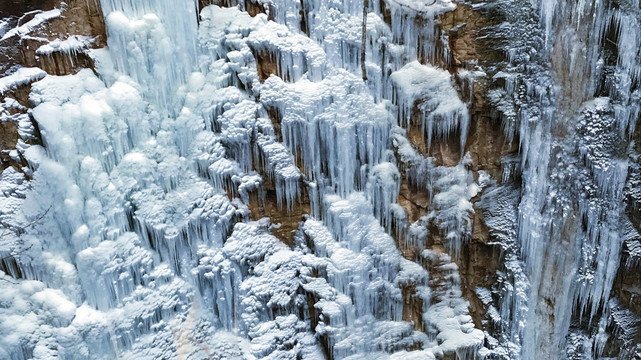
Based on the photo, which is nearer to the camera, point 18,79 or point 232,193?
point 18,79

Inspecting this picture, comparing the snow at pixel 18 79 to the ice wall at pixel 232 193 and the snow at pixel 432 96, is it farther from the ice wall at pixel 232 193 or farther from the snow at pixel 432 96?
the snow at pixel 432 96

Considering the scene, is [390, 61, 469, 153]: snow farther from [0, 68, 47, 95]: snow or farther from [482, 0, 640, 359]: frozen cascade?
[0, 68, 47, 95]: snow

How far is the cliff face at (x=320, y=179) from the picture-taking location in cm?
443

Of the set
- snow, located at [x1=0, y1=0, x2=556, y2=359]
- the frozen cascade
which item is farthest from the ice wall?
the frozen cascade

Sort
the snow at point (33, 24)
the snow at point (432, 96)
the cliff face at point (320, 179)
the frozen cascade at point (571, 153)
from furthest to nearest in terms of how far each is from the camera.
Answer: the snow at point (432, 96) < the frozen cascade at point (571, 153) < the cliff face at point (320, 179) < the snow at point (33, 24)

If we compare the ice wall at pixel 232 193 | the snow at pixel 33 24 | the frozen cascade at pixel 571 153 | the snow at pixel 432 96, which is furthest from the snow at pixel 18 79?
the frozen cascade at pixel 571 153

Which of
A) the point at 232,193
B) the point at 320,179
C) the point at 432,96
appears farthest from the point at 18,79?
the point at 432,96

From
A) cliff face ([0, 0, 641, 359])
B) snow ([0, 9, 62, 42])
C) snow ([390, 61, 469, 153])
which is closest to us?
snow ([0, 9, 62, 42])

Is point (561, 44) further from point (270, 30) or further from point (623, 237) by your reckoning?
point (270, 30)

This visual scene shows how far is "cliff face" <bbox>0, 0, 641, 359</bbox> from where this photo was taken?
14.5 feet

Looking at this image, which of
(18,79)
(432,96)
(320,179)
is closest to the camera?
(18,79)

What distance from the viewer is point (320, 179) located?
4.92 meters

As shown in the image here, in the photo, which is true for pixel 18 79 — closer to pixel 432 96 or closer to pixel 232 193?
pixel 232 193

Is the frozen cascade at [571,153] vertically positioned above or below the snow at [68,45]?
below
